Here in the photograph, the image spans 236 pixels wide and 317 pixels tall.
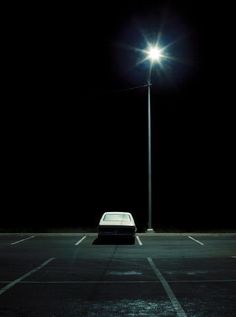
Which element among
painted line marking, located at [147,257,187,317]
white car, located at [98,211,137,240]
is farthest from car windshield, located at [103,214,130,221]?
painted line marking, located at [147,257,187,317]

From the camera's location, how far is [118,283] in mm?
11656

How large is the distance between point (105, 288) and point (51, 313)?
268cm

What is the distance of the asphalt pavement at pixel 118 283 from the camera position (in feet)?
28.7

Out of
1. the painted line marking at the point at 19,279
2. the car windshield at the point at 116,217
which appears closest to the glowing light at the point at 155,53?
the car windshield at the point at 116,217

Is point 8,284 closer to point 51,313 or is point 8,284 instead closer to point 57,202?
point 51,313

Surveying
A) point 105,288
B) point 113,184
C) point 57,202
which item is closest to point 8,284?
point 105,288

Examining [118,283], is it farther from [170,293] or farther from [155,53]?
[155,53]

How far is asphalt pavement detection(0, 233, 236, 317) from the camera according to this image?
873 centimetres

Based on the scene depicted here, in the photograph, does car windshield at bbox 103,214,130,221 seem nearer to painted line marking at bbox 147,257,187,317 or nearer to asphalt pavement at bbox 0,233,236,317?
asphalt pavement at bbox 0,233,236,317

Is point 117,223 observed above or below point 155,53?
below

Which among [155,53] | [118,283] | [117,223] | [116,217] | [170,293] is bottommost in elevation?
[170,293]

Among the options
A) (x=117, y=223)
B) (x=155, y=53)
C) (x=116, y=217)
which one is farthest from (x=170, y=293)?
(x=155, y=53)

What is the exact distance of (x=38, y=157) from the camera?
66750 mm

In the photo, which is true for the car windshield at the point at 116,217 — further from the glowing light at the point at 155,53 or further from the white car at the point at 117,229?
the glowing light at the point at 155,53
